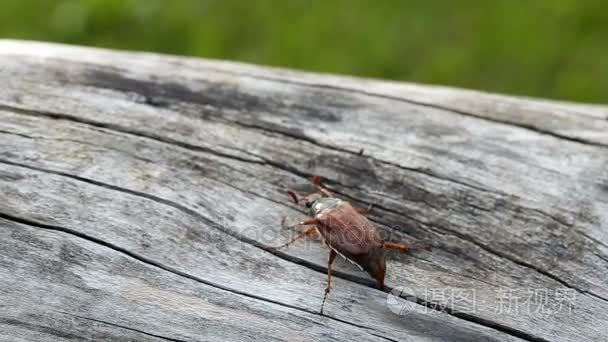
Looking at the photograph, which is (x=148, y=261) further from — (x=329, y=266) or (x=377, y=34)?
(x=377, y=34)

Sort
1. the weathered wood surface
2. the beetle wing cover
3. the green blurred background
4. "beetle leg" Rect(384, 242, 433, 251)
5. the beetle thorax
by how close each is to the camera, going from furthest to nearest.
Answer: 1. the green blurred background
2. the beetle thorax
3. "beetle leg" Rect(384, 242, 433, 251)
4. the beetle wing cover
5. the weathered wood surface

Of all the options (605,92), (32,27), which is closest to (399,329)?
(605,92)

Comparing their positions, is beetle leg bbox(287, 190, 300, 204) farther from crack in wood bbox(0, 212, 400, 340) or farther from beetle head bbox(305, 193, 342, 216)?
crack in wood bbox(0, 212, 400, 340)

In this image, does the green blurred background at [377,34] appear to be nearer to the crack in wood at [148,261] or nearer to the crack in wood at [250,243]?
the crack in wood at [250,243]

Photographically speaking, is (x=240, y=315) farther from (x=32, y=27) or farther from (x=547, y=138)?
(x=32, y=27)

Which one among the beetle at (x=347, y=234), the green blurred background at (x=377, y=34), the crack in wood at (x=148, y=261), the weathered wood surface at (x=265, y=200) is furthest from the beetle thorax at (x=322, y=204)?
the green blurred background at (x=377, y=34)

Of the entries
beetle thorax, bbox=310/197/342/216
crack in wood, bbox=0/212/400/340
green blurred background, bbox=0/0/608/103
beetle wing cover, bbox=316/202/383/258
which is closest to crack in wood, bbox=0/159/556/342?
crack in wood, bbox=0/212/400/340

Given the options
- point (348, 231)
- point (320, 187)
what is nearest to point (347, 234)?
point (348, 231)
